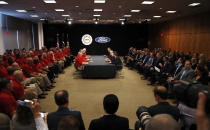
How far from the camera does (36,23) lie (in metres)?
15.8

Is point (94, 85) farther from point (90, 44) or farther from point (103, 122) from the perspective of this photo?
point (90, 44)

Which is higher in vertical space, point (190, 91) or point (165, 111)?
point (190, 91)

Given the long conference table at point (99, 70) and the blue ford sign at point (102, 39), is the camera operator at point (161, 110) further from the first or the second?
the blue ford sign at point (102, 39)

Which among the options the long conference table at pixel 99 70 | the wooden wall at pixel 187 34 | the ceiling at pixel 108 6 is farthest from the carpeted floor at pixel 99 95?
the wooden wall at pixel 187 34

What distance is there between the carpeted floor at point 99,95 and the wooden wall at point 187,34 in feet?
14.9

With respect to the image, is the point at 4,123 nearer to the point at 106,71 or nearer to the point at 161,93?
the point at 161,93

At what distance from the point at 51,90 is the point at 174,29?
9.98m

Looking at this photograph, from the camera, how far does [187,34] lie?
34.8 feet

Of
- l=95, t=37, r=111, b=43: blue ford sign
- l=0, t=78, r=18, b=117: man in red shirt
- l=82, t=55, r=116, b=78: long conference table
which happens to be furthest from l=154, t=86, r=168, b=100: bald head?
l=95, t=37, r=111, b=43: blue ford sign

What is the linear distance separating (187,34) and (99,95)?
7955 mm

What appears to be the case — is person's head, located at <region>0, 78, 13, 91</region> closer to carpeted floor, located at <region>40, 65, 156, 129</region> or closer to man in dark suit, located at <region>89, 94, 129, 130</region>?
carpeted floor, located at <region>40, 65, 156, 129</region>

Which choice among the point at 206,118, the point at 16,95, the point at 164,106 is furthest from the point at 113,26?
the point at 206,118

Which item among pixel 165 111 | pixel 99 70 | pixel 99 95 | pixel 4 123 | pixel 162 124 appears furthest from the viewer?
pixel 99 70

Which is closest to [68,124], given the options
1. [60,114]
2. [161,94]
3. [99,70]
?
[60,114]
